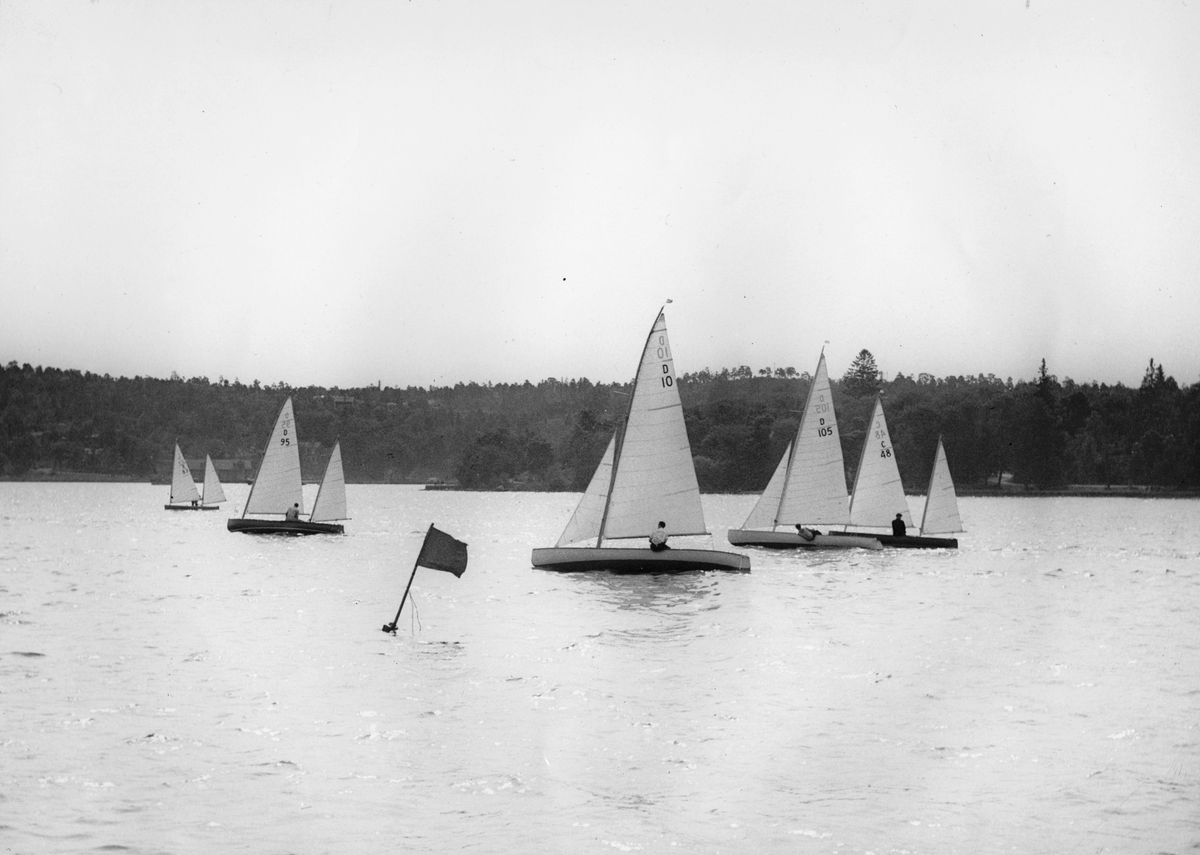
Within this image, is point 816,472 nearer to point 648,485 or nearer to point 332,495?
point 648,485

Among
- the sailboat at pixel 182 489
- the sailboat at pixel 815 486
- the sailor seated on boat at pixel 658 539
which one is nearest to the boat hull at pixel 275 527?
the sailboat at pixel 815 486

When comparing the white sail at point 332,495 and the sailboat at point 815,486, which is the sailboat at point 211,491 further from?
the sailboat at point 815,486

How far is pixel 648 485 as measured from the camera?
39719 millimetres

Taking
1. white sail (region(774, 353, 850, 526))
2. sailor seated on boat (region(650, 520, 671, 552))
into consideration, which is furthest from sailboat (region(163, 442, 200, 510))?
sailor seated on boat (region(650, 520, 671, 552))

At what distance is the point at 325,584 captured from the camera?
4484 centimetres

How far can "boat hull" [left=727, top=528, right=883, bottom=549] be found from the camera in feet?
166

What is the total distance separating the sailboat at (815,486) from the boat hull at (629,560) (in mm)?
11239

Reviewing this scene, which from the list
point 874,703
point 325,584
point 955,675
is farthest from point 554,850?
point 325,584

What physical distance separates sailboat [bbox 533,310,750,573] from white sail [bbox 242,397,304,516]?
22056 mm

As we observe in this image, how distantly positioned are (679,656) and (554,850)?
14012mm

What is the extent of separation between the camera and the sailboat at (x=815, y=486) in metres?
50.8

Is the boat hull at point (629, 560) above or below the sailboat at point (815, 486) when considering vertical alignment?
below

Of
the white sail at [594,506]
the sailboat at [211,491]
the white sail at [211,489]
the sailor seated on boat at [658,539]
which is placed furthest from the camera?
the white sail at [211,489]

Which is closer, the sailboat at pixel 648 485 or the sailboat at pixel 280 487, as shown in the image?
the sailboat at pixel 648 485
